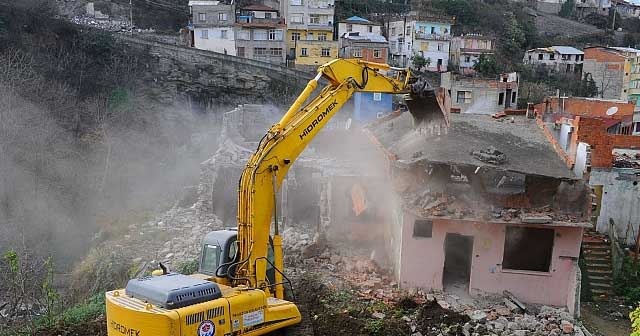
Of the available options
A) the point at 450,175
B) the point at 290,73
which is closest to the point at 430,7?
the point at 290,73

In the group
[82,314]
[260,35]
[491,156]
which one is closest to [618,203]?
[491,156]

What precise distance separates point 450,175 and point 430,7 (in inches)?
1626

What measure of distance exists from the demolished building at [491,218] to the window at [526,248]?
3 centimetres

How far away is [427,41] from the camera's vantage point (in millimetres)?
42438

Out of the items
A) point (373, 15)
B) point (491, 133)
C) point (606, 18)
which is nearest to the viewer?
point (491, 133)

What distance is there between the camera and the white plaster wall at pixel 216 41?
3962cm

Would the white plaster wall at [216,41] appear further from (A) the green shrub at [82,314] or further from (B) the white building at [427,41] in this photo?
(A) the green shrub at [82,314]

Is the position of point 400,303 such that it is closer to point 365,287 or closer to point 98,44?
point 365,287

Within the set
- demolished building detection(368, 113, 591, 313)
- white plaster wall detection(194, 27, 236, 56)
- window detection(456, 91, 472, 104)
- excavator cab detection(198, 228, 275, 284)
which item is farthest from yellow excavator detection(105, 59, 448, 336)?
white plaster wall detection(194, 27, 236, 56)

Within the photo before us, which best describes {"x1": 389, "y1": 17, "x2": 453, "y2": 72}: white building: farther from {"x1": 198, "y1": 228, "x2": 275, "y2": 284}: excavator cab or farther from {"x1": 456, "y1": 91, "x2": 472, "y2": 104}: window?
{"x1": 198, "y1": 228, "x2": 275, "y2": 284}: excavator cab

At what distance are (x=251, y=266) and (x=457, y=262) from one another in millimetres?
7557

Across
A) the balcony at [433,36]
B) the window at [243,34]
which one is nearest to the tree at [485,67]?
the balcony at [433,36]

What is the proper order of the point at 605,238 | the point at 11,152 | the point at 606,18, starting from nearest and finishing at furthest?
the point at 605,238 < the point at 11,152 < the point at 606,18

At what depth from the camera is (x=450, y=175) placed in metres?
12.1
